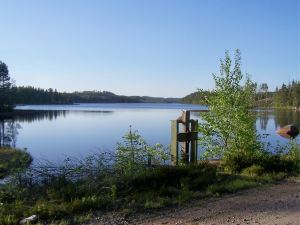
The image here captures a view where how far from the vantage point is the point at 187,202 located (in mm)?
7805

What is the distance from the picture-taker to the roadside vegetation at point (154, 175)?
7.46 meters

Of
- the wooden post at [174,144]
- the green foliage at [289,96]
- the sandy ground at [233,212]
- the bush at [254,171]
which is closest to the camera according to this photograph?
the sandy ground at [233,212]

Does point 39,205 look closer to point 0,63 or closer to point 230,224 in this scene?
point 230,224

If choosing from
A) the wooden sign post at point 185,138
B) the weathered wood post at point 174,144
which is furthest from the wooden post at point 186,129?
the weathered wood post at point 174,144

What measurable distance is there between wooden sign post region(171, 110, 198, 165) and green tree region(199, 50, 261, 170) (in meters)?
1.21

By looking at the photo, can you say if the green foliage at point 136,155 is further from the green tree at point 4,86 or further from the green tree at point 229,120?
the green tree at point 4,86

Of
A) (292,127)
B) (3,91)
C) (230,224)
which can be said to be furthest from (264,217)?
(3,91)

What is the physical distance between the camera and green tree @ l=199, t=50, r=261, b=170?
13.2 m

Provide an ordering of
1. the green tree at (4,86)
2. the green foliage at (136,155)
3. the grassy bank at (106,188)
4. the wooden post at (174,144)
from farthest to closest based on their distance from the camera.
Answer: the green tree at (4,86) → the wooden post at (174,144) → the green foliage at (136,155) → the grassy bank at (106,188)

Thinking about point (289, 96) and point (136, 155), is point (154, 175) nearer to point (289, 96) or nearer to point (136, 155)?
point (136, 155)

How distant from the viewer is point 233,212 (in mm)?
7016

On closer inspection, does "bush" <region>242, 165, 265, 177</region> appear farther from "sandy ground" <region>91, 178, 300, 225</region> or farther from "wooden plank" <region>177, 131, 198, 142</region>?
"sandy ground" <region>91, 178, 300, 225</region>

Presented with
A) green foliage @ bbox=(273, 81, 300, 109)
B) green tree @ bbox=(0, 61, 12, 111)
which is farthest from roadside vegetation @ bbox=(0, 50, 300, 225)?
green foliage @ bbox=(273, 81, 300, 109)

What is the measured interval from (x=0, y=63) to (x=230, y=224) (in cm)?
10915
